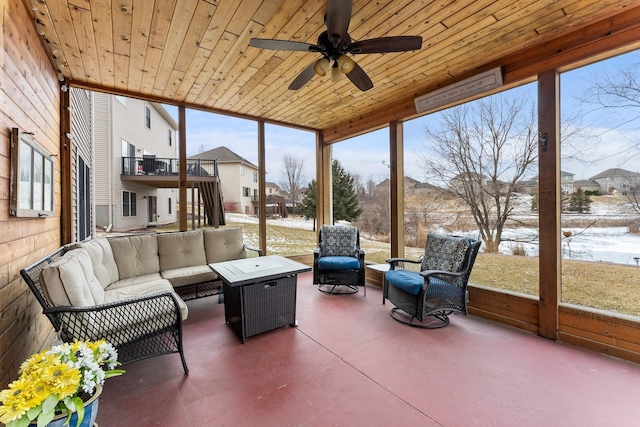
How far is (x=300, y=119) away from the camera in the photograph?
5.00m

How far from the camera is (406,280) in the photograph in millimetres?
3115

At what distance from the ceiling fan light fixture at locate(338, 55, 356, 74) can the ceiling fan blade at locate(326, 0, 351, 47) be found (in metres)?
0.11

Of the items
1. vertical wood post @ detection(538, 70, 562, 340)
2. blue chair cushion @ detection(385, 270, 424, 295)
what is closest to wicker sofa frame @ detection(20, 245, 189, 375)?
blue chair cushion @ detection(385, 270, 424, 295)

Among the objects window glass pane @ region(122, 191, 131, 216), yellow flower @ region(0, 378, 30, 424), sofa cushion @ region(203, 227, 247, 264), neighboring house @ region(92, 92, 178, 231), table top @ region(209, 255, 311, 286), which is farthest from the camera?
window glass pane @ region(122, 191, 131, 216)

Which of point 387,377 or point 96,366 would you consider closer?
point 96,366

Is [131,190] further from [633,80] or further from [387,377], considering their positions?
[633,80]

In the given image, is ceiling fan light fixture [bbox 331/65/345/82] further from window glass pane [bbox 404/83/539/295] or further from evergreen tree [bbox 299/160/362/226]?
evergreen tree [bbox 299/160/362/226]

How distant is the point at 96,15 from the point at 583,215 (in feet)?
16.2

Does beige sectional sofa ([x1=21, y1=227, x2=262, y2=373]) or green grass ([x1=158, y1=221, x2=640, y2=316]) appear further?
green grass ([x1=158, y1=221, x2=640, y2=316])

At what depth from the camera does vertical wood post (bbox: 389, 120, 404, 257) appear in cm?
430

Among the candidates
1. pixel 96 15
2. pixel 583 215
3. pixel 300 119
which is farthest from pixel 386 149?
pixel 96 15

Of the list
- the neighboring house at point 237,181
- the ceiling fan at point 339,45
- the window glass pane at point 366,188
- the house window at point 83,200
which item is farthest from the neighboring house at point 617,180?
the house window at point 83,200

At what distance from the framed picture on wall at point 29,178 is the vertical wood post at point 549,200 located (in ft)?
15.0

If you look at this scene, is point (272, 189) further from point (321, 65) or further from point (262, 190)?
point (321, 65)
